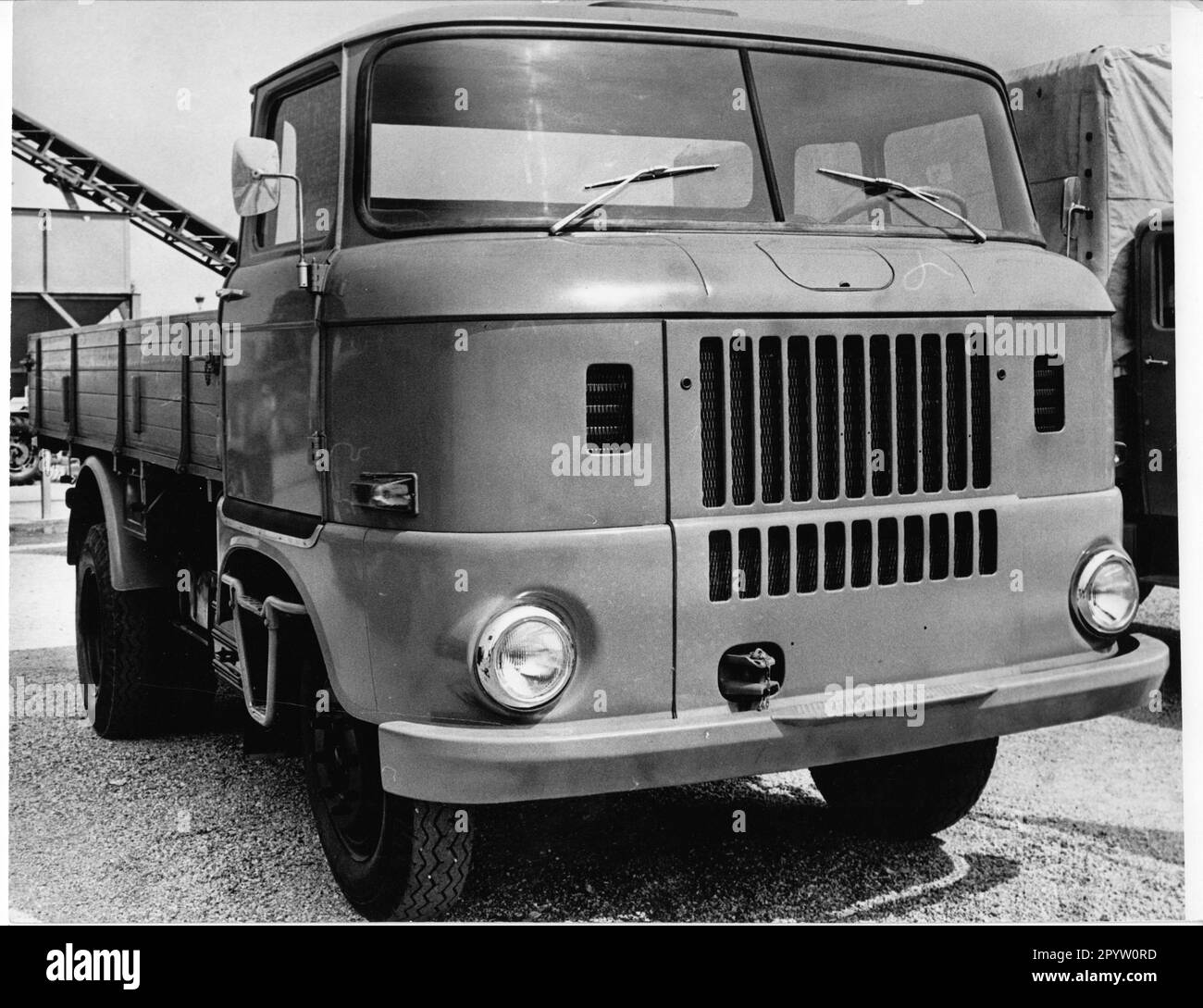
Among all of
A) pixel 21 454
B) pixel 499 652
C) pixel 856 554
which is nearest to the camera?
pixel 499 652

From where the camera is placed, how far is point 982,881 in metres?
4.06

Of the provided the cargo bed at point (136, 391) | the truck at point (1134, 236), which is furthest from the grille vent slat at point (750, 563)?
the truck at point (1134, 236)

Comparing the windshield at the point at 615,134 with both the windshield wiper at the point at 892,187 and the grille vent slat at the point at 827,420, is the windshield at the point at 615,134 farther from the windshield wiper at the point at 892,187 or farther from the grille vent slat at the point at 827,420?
the grille vent slat at the point at 827,420

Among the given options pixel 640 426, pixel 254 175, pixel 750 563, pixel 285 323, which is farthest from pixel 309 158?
pixel 750 563

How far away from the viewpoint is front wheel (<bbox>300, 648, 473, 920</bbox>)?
3354mm

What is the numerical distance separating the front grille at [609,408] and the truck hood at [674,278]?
139 millimetres

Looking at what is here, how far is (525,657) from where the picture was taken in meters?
2.94

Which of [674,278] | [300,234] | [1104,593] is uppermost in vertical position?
[300,234]

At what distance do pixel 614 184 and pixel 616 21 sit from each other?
1.60 feet

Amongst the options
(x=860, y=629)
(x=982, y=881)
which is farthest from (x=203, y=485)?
(x=982, y=881)

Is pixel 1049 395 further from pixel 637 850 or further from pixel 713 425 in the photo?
pixel 637 850

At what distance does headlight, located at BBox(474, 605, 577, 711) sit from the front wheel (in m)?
0.56

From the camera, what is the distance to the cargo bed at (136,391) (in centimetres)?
448
